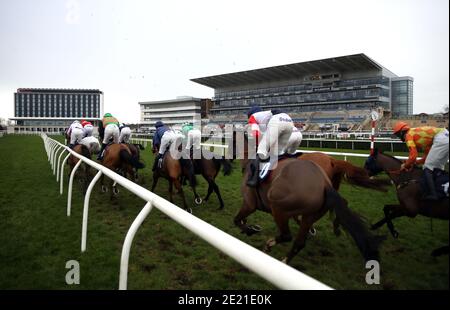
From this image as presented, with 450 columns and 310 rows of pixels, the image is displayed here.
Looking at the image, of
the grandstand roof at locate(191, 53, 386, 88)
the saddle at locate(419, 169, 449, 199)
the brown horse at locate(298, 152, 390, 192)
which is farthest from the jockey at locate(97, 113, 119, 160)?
the grandstand roof at locate(191, 53, 386, 88)

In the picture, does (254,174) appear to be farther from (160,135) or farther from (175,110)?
(175,110)

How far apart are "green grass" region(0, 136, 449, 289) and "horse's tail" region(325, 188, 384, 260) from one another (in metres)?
0.10

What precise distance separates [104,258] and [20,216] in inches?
76.6

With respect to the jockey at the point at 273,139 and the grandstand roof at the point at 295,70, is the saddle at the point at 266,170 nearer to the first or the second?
the jockey at the point at 273,139

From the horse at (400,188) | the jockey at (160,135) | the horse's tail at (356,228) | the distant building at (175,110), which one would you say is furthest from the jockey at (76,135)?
the distant building at (175,110)

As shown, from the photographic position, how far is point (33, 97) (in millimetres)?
75062

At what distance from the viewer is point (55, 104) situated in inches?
2891

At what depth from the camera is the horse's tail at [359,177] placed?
9.17 ft

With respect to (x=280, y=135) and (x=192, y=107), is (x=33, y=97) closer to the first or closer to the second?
(x=192, y=107)

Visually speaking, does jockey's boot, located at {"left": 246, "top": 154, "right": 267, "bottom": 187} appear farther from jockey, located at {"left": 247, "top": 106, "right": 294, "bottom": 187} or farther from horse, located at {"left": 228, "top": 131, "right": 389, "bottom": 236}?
horse, located at {"left": 228, "top": 131, "right": 389, "bottom": 236}

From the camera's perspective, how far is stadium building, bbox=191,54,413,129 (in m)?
34.0

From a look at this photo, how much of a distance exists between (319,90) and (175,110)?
28573 millimetres

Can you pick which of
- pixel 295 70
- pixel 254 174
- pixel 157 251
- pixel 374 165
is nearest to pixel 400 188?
pixel 374 165
